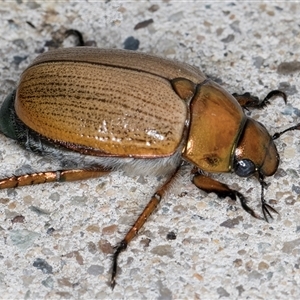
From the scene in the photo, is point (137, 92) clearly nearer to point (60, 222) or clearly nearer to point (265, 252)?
point (60, 222)

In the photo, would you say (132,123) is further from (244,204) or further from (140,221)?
(244,204)

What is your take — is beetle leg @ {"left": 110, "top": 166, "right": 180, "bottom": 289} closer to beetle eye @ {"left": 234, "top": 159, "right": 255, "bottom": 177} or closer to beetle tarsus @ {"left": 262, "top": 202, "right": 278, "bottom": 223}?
beetle eye @ {"left": 234, "top": 159, "right": 255, "bottom": 177}

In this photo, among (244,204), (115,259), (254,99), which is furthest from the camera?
(254,99)

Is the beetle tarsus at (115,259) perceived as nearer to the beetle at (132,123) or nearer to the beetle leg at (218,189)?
the beetle at (132,123)

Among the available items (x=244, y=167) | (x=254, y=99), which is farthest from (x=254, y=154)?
(x=254, y=99)

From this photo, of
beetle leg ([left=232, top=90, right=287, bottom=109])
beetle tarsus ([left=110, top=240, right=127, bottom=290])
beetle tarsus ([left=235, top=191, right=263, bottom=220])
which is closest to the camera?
beetle tarsus ([left=110, top=240, right=127, bottom=290])

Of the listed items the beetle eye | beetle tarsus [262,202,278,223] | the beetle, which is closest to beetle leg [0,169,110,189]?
the beetle

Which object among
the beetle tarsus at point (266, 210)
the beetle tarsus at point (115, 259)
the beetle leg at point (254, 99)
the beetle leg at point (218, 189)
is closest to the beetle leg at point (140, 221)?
the beetle tarsus at point (115, 259)
